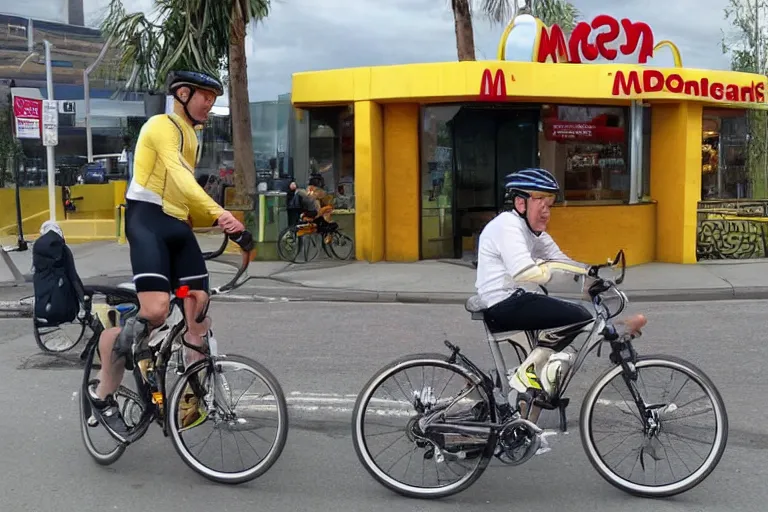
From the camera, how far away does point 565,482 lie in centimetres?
451

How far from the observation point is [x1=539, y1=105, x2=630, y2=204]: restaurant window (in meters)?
14.7

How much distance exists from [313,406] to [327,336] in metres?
2.64

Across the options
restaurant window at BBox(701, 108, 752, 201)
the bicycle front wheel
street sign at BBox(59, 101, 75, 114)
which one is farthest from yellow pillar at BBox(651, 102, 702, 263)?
street sign at BBox(59, 101, 75, 114)

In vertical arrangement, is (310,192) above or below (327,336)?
above

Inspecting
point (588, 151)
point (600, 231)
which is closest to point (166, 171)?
point (600, 231)

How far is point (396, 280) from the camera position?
1280 cm

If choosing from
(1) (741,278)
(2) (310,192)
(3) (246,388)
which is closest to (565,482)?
(3) (246,388)

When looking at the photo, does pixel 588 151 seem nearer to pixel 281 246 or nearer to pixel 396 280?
pixel 396 280

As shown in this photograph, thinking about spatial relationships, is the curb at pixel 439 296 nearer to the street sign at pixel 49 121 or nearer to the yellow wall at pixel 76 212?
the street sign at pixel 49 121

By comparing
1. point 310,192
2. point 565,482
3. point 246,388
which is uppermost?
point 310,192

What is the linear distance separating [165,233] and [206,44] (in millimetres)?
15156

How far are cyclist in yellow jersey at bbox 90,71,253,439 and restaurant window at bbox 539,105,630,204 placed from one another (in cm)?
1086

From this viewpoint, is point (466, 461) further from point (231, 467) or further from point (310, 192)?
point (310, 192)

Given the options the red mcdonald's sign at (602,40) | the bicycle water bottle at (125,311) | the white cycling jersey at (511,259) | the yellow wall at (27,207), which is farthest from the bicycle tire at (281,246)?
the white cycling jersey at (511,259)
